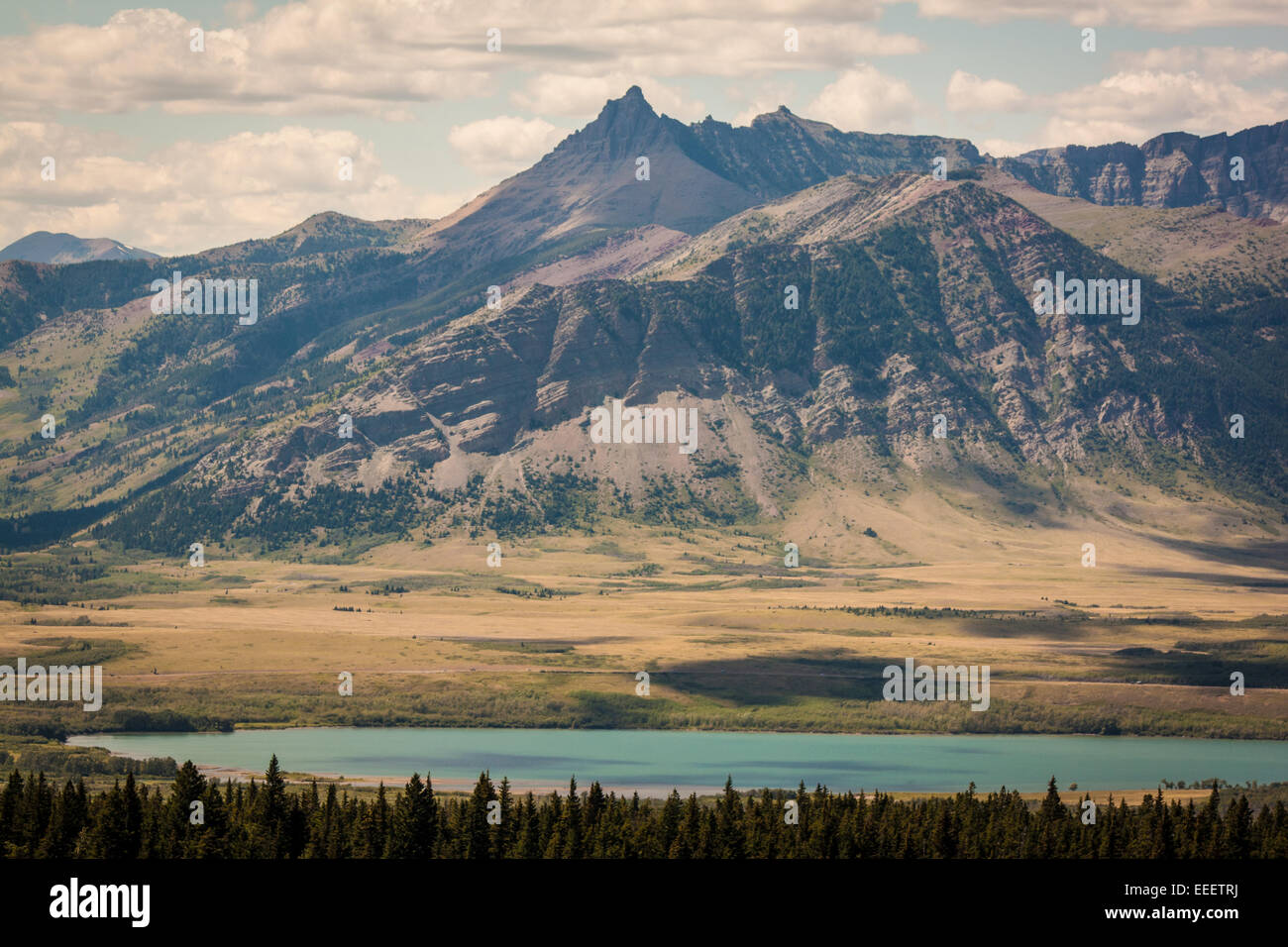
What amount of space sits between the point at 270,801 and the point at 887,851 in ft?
201

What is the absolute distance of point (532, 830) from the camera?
563 ft

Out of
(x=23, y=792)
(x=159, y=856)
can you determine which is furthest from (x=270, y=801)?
(x=23, y=792)

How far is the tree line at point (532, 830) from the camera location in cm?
16300

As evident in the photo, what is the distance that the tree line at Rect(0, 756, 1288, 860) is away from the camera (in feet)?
535
